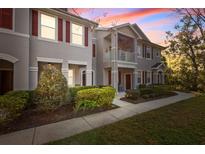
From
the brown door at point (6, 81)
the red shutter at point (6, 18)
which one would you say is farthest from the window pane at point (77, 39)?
the brown door at point (6, 81)

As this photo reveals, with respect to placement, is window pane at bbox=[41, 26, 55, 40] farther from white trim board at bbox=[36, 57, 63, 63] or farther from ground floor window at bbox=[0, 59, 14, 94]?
ground floor window at bbox=[0, 59, 14, 94]

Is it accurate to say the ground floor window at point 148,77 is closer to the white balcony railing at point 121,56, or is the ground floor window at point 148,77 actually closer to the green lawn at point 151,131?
the white balcony railing at point 121,56

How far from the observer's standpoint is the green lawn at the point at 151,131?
425 cm

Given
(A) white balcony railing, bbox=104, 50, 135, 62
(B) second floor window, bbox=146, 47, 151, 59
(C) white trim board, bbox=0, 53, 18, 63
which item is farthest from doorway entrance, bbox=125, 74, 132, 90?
(C) white trim board, bbox=0, 53, 18, 63

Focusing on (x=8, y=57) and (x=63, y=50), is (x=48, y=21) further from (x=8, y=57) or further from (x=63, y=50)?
(x=8, y=57)

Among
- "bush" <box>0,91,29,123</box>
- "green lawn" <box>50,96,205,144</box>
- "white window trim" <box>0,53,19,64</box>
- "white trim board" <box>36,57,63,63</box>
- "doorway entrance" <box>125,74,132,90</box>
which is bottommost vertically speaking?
"green lawn" <box>50,96,205,144</box>

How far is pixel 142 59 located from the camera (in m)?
15.3

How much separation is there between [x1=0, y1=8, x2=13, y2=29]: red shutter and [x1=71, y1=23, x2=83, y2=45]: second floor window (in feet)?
10.5

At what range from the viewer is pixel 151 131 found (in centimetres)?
473

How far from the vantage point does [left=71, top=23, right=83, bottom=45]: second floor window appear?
365 inches
